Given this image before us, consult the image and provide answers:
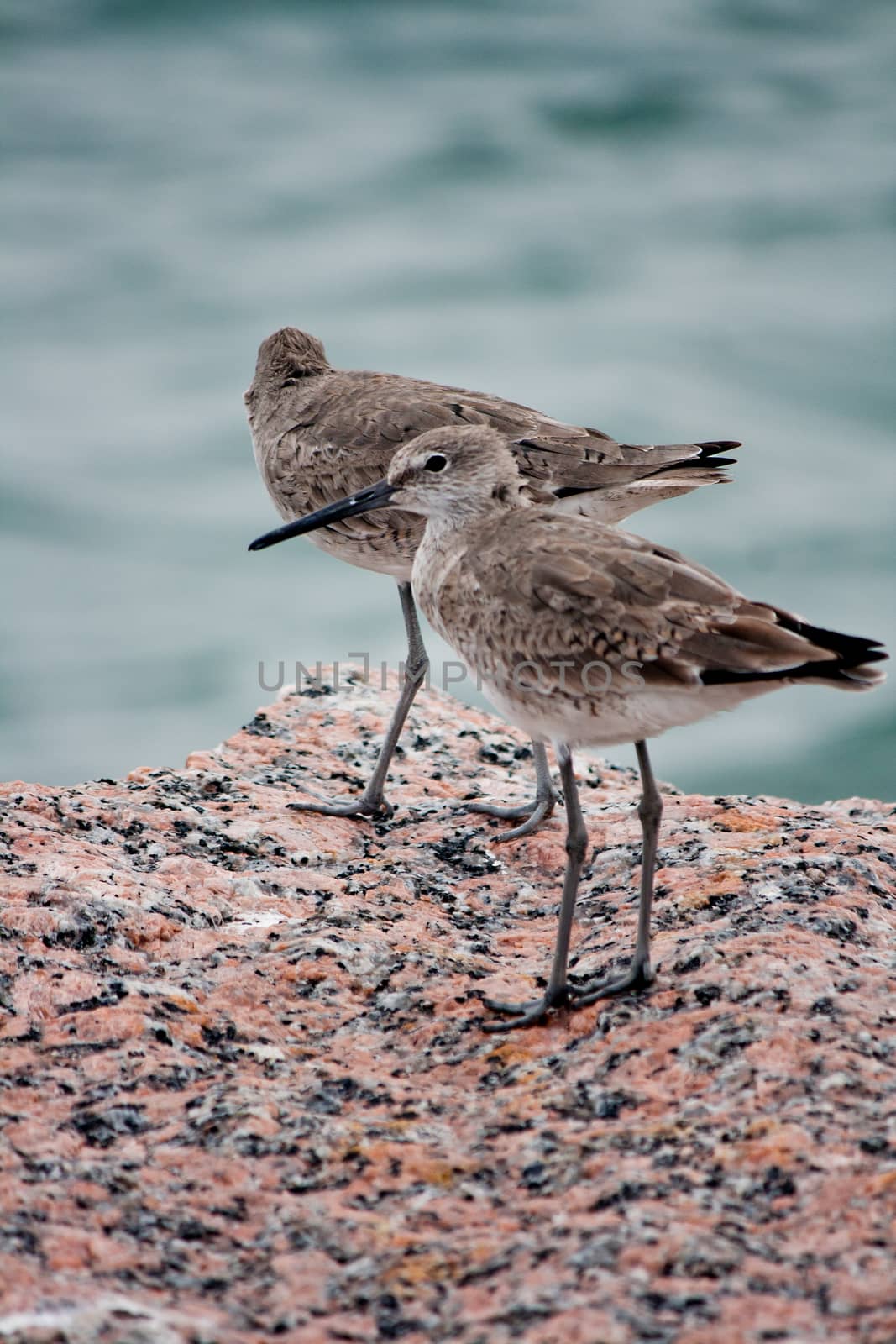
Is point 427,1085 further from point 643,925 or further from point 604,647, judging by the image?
point 604,647

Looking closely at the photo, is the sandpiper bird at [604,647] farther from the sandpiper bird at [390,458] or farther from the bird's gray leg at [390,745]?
the bird's gray leg at [390,745]

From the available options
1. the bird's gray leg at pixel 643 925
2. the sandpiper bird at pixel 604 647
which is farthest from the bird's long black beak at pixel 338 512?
the bird's gray leg at pixel 643 925

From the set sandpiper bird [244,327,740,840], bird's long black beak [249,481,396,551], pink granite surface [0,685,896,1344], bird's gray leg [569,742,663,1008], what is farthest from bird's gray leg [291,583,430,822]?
bird's gray leg [569,742,663,1008]

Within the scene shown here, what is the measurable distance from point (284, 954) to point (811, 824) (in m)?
2.41

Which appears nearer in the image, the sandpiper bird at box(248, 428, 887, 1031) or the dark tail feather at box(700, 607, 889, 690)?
the dark tail feather at box(700, 607, 889, 690)

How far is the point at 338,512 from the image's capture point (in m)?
6.57

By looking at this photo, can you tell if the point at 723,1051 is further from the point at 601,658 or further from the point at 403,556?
the point at 403,556

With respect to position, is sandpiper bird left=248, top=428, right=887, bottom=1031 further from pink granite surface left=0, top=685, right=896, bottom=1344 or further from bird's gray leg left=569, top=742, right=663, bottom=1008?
pink granite surface left=0, top=685, right=896, bottom=1344

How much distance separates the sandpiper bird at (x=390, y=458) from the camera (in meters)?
6.96

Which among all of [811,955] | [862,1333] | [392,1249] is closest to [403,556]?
[811,955]

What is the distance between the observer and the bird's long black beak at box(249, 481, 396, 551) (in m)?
6.38

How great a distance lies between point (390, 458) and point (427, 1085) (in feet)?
14.2

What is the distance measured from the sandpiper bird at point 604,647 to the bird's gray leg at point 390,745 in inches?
56.1

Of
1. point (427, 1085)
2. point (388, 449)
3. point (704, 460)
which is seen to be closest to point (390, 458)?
point (388, 449)
